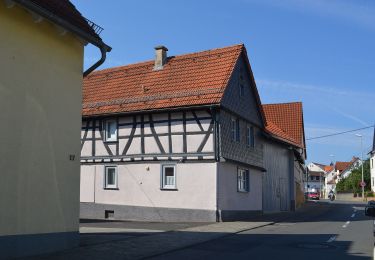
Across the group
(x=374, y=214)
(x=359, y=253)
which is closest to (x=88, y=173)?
(x=359, y=253)

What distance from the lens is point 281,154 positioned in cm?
3622

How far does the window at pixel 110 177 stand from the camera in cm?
2547

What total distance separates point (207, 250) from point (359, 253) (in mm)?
3882

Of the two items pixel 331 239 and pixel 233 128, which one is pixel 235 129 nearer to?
pixel 233 128

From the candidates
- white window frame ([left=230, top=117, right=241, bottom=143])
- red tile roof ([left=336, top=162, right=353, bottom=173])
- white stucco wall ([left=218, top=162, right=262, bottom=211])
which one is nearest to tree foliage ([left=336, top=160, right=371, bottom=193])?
red tile roof ([left=336, top=162, right=353, bottom=173])

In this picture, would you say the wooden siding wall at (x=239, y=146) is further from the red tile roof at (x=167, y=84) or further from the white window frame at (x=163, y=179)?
the white window frame at (x=163, y=179)

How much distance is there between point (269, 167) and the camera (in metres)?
32.6

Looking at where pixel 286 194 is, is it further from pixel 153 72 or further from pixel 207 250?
pixel 207 250

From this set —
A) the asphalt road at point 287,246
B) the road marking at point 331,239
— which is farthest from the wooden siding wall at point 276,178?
the road marking at point 331,239

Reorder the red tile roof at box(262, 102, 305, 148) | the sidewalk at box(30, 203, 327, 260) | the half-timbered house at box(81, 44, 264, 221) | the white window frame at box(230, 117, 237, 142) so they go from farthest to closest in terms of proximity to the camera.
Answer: the red tile roof at box(262, 102, 305, 148), the white window frame at box(230, 117, 237, 142), the half-timbered house at box(81, 44, 264, 221), the sidewalk at box(30, 203, 327, 260)

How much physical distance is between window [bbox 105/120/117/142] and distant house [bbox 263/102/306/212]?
396 inches

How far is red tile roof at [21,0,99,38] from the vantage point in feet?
36.6

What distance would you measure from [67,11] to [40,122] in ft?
9.46

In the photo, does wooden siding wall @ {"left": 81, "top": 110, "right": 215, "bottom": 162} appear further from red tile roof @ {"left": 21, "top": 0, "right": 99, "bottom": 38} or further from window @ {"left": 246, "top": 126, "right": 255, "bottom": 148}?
red tile roof @ {"left": 21, "top": 0, "right": 99, "bottom": 38}
